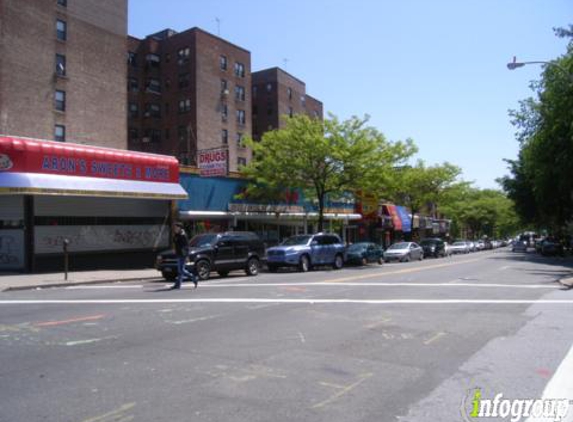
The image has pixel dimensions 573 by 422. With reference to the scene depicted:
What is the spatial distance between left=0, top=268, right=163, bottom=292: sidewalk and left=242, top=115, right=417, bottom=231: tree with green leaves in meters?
9.76

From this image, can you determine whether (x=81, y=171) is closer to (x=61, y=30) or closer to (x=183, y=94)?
(x=61, y=30)

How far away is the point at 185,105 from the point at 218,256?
34110mm

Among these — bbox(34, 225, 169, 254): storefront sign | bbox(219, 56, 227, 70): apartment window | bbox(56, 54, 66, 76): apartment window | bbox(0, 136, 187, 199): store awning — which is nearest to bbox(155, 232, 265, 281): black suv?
bbox(0, 136, 187, 199): store awning

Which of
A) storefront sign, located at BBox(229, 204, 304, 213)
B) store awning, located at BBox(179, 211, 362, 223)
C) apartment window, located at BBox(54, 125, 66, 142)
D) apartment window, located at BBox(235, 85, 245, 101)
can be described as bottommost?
store awning, located at BBox(179, 211, 362, 223)

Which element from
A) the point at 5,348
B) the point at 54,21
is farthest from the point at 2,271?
the point at 54,21

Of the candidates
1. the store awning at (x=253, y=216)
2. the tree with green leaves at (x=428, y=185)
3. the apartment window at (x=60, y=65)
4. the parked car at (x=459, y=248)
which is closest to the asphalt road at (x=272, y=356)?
the store awning at (x=253, y=216)

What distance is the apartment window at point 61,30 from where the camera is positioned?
123ft

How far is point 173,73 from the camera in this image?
51.8 meters

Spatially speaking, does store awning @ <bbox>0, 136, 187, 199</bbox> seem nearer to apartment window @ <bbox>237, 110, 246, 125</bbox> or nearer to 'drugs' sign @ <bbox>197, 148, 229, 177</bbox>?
'drugs' sign @ <bbox>197, 148, 229, 177</bbox>

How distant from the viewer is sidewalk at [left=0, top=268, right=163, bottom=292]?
53.6 feet

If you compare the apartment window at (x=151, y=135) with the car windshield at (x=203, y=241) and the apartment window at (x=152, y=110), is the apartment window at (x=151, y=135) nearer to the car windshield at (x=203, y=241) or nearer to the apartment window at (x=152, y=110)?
the apartment window at (x=152, y=110)

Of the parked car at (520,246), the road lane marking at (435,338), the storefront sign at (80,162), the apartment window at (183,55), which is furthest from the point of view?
the parked car at (520,246)

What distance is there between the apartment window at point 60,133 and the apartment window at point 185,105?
589 inches

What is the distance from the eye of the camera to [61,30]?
37656 millimetres
